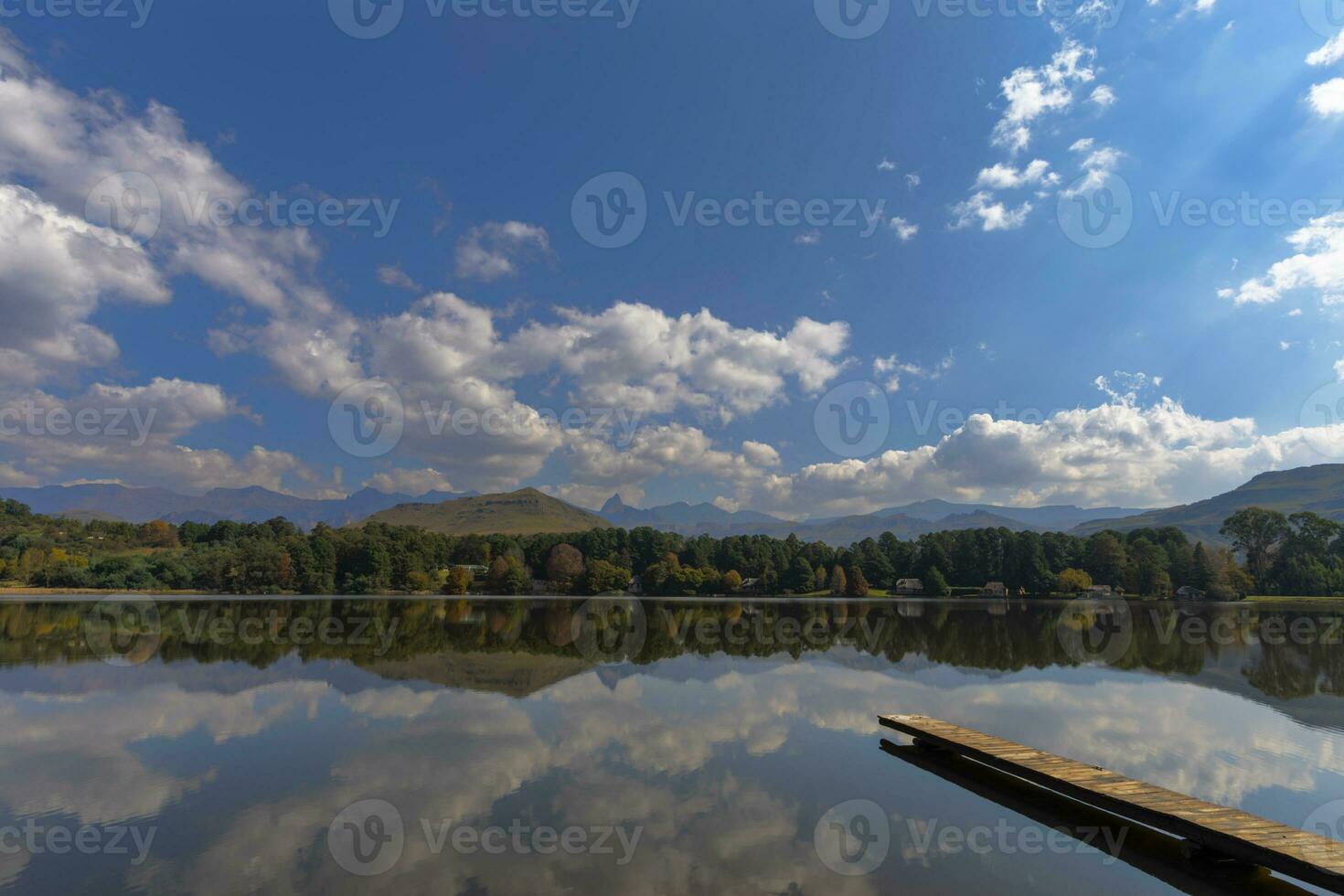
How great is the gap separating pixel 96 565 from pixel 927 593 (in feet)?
553

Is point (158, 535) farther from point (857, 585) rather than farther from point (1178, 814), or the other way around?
point (1178, 814)

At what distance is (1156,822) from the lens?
15109mm

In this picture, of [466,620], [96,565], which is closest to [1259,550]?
[466,620]

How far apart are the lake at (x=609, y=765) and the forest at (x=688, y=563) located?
293 feet

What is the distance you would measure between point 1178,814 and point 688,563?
14637cm

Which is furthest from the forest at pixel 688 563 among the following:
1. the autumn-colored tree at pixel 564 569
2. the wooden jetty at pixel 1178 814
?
the wooden jetty at pixel 1178 814

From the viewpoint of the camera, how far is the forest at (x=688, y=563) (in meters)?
125

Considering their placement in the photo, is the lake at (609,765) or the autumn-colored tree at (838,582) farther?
the autumn-colored tree at (838,582)

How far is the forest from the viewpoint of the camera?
12506 centimetres

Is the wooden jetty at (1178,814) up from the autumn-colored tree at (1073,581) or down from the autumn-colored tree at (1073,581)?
up

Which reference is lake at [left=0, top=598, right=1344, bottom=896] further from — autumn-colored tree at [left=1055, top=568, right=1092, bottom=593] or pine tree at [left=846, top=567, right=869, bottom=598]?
pine tree at [left=846, top=567, right=869, bottom=598]

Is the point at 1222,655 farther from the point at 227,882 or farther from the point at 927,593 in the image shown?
the point at 927,593

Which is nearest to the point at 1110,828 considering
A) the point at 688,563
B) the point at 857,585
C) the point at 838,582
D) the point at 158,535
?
the point at 838,582

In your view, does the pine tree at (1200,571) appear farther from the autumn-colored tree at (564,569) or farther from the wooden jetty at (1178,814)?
the wooden jetty at (1178,814)
